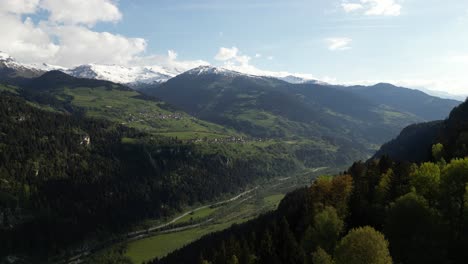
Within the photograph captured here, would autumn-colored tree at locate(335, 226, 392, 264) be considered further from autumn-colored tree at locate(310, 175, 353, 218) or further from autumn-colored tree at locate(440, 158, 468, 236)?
autumn-colored tree at locate(310, 175, 353, 218)

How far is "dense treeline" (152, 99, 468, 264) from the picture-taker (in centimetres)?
6250

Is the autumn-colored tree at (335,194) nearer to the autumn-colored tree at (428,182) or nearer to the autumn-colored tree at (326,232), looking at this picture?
the autumn-colored tree at (326,232)

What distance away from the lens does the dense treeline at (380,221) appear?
62.5m

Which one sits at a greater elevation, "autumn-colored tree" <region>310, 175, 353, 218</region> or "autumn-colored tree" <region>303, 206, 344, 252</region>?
"autumn-colored tree" <region>310, 175, 353, 218</region>

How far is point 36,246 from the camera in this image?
194m

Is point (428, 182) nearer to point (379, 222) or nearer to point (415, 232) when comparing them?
point (415, 232)

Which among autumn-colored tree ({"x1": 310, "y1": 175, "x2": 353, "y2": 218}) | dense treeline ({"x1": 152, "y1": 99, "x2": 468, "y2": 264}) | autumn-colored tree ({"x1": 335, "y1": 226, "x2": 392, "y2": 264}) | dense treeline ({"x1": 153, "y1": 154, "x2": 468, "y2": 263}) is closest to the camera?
autumn-colored tree ({"x1": 335, "y1": 226, "x2": 392, "y2": 264})

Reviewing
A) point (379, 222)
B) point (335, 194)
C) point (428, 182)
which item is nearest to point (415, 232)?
point (428, 182)

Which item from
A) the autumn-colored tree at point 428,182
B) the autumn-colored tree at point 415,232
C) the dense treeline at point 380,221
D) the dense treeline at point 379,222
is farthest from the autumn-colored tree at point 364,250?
the autumn-colored tree at point 428,182

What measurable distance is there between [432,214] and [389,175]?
22.8 meters

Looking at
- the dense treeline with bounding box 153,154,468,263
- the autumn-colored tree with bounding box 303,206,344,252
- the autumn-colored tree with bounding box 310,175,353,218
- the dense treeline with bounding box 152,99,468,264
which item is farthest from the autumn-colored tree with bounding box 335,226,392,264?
the autumn-colored tree with bounding box 310,175,353,218

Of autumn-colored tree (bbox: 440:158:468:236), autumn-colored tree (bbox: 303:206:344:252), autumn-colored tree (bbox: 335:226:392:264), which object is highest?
autumn-colored tree (bbox: 440:158:468:236)

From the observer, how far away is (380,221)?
80.0 metres

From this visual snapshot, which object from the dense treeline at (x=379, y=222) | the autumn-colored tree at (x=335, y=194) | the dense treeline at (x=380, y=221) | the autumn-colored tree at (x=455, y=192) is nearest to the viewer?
the dense treeline at (x=379, y=222)
